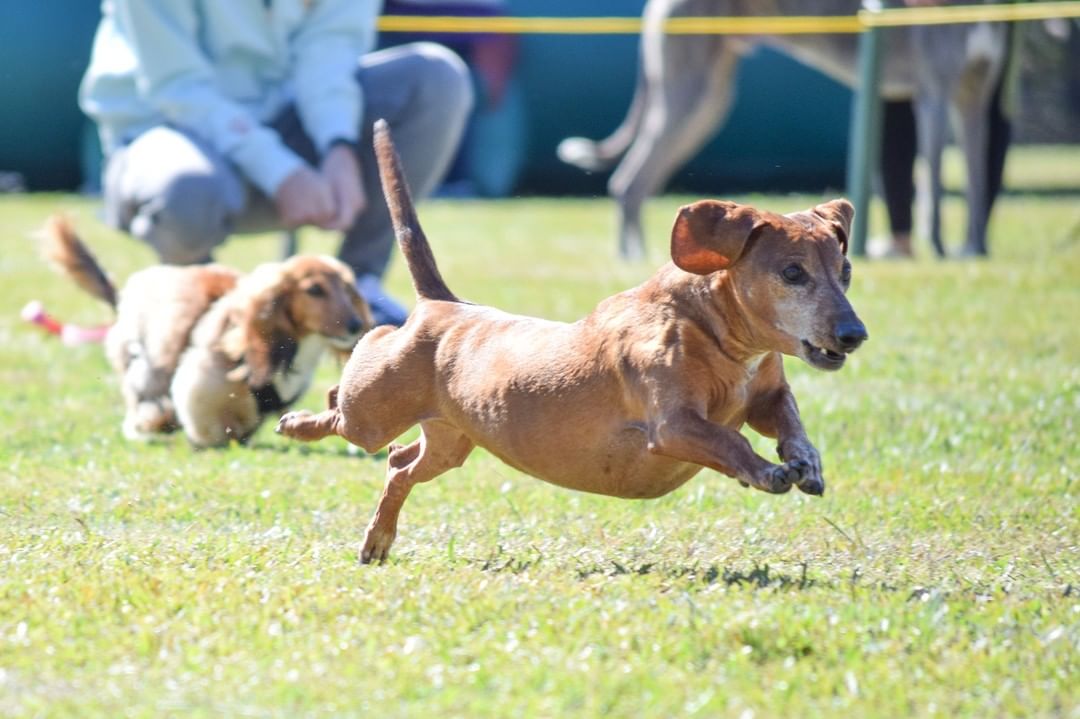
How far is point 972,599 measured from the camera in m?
3.60

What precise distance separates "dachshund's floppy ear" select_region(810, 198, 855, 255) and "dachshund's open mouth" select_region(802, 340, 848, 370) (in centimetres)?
29

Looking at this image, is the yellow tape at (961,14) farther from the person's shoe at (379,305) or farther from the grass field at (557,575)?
the person's shoe at (379,305)

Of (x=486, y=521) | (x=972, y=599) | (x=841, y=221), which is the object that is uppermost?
(x=841, y=221)

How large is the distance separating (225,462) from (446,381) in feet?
6.01

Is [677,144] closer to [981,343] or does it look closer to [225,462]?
[981,343]

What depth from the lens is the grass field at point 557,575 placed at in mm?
2930

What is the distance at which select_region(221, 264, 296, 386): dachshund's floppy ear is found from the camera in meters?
A: 5.64

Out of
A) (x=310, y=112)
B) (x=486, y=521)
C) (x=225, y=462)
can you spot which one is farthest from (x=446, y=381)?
(x=310, y=112)

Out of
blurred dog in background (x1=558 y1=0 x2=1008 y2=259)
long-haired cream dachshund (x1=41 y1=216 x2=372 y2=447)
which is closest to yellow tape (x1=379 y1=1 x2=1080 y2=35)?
blurred dog in background (x1=558 y1=0 x2=1008 y2=259)

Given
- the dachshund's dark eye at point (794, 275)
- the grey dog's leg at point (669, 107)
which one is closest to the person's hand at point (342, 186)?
the dachshund's dark eye at point (794, 275)

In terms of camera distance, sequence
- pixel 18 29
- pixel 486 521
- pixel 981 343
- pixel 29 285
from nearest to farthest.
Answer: pixel 486 521
pixel 981 343
pixel 29 285
pixel 18 29

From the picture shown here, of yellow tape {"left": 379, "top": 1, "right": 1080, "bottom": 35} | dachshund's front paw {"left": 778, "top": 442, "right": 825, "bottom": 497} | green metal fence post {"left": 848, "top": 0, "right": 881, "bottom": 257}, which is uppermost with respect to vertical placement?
dachshund's front paw {"left": 778, "top": 442, "right": 825, "bottom": 497}

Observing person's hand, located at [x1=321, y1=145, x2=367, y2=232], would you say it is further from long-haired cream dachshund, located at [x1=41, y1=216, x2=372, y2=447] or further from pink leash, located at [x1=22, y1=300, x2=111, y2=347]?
pink leash, located at [x1=22, y1=300, x2=111, y2=347]

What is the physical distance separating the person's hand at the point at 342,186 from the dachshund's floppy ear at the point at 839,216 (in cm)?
339
